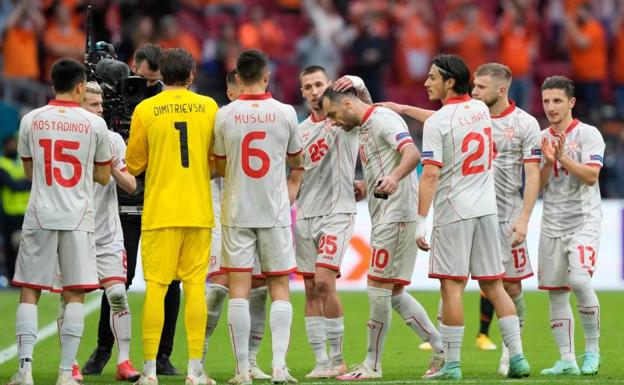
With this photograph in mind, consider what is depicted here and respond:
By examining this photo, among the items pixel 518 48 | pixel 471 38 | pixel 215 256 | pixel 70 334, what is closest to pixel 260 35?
pixel 471 38

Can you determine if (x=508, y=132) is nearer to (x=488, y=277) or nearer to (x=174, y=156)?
(x=488, y=277)

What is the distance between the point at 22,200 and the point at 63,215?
10.1m

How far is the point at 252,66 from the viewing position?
9125 millimetres

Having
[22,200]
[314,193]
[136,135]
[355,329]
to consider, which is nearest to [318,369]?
[314,193]

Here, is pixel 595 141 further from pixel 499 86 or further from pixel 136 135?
pixel 136 135

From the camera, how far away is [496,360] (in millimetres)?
11297

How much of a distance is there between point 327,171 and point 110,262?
1.86 meters

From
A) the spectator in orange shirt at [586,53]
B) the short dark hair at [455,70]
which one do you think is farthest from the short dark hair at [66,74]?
the spectator in orange shirt at [586,53]

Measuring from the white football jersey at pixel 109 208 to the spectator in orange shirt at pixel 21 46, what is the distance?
1183cm

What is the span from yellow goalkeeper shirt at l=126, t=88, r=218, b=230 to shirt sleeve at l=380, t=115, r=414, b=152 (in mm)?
1434

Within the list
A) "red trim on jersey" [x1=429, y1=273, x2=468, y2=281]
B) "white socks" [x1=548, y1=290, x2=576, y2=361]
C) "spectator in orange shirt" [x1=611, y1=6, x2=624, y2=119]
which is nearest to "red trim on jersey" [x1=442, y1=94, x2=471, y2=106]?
"red trim on jersey" [x1=429, y1=273, x2=468, y2=281]

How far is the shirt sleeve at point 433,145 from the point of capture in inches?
365

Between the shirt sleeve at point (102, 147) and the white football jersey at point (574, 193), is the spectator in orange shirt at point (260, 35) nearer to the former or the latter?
the white football jersey at point (574, 193)

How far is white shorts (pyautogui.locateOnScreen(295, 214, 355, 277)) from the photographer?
33.1 ft
